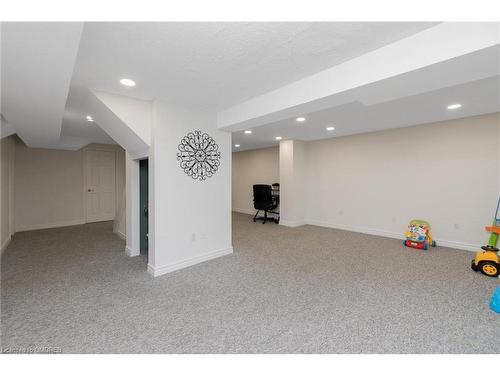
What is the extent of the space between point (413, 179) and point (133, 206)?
17.6ft

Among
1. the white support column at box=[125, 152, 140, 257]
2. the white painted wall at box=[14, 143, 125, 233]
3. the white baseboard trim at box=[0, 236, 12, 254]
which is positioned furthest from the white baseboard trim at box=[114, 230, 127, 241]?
the white baseboard trim at box=[0, 236, 12, 254]

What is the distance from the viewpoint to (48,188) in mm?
5855

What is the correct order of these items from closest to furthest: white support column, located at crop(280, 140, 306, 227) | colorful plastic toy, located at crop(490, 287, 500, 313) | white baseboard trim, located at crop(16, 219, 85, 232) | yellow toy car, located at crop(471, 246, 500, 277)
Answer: colorful plastic toy, located at crop(490, 287, 500, 313)
yellow toy car, located at crop(471, 246, 500, 277)
white baseboard trim, located at crop(16, 219, 85, 232)
white support column, located at crop(280, 140, 306, 227)

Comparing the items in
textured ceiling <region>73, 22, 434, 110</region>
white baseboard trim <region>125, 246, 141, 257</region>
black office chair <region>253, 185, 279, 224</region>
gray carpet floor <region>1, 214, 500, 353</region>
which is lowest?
gray carpet floor <region>1, 214, 500, 353</region>

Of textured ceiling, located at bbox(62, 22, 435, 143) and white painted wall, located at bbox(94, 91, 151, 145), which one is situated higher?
textured ceiling, located at bbox(62, 22, 435, 143)

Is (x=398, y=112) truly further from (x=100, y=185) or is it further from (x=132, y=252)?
(x=100, y=185)

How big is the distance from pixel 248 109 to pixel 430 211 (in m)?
4.13

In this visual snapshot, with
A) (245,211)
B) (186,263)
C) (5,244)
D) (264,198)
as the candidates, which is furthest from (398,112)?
(5,244)

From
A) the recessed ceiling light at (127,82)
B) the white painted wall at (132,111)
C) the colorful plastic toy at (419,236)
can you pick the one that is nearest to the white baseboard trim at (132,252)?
the white painted wall at (132,111)

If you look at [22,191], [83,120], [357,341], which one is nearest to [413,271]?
[357,341]

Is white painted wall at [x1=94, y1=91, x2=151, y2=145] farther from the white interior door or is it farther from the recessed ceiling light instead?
the white interior door

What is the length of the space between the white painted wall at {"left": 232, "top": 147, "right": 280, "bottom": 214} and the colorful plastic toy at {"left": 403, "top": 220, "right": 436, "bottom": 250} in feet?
12.8

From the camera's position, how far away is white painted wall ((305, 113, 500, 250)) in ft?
12.5

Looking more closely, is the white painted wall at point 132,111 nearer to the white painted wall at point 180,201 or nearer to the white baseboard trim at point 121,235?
the white painted wall at point 180,201
